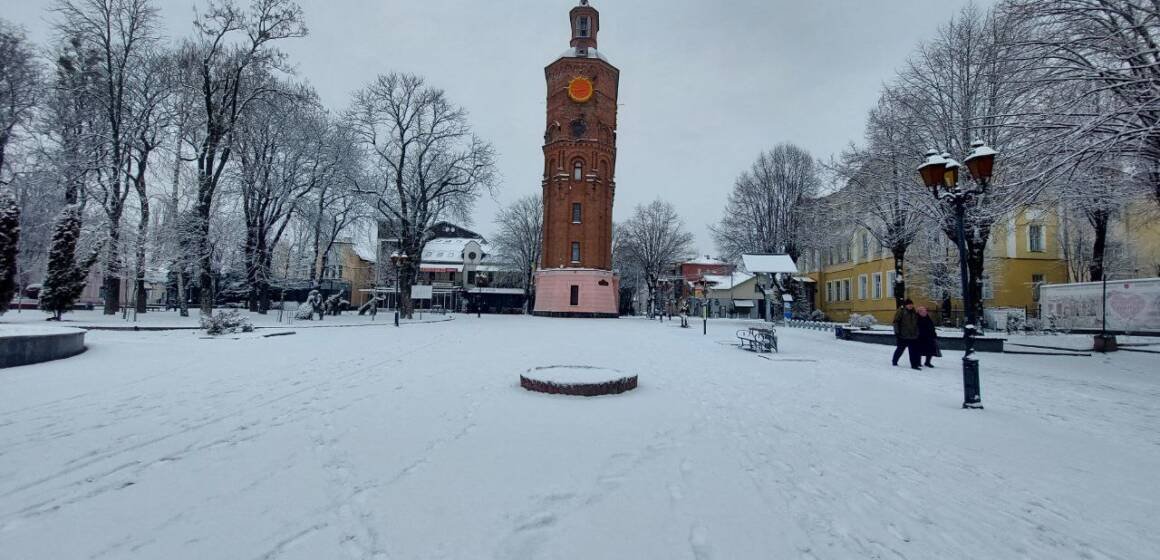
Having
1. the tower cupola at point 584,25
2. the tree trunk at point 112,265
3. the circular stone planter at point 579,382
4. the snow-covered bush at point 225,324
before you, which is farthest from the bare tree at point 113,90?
the tower cupola at point 584,25

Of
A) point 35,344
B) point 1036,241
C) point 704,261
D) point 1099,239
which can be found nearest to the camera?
point 35,344

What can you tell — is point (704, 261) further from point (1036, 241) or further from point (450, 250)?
point (1036, 241)

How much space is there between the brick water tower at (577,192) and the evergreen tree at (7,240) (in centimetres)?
3150

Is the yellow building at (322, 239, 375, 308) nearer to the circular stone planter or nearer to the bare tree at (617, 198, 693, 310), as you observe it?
the bare tree at (617, 198, 693, 310)

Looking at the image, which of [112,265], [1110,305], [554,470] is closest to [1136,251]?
[1110,305]

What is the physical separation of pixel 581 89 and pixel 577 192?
9088 millimetres

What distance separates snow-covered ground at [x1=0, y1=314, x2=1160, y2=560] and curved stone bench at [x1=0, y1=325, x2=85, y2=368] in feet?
5.08

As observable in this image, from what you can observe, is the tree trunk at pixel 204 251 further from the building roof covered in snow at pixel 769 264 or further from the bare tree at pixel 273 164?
the building roof covered in snow at pixel 769 264

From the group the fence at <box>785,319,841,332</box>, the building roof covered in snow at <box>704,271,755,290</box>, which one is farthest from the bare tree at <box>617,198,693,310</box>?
the fence at <box>785,319,841,332</box>

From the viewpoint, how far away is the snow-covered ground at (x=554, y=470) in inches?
113

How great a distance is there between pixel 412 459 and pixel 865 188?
26.0m

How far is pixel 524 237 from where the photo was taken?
5694 cm

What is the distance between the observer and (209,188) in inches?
892

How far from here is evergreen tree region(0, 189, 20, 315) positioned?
1504 cm
